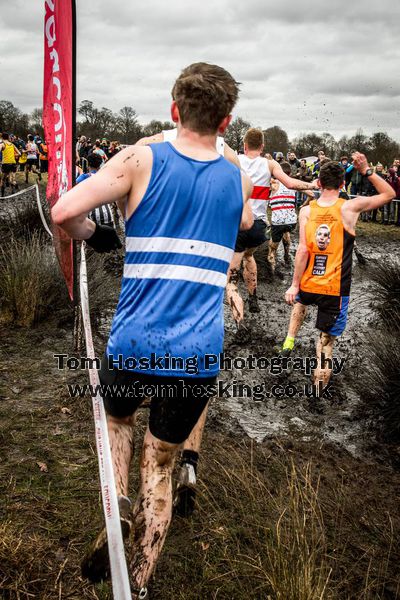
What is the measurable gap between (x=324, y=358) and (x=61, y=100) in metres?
3.19

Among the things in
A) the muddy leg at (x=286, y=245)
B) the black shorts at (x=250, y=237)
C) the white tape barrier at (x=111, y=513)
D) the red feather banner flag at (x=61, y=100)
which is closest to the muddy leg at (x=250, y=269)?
the black shorts at (x=250, y=237)

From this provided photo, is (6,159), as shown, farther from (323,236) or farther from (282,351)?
(323,236)

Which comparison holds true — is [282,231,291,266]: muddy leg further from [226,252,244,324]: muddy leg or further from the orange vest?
the orange vest

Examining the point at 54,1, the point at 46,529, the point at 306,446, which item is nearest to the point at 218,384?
the point at 306,446

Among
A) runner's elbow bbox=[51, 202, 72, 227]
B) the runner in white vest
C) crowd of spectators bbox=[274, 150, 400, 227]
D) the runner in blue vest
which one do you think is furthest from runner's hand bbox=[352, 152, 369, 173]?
crowd of spectators bbox=[274, 150, 400, 227]

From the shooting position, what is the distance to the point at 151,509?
204 centimetres

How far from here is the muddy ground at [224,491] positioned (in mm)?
2332

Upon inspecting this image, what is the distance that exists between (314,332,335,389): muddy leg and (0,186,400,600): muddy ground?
0.22 meters

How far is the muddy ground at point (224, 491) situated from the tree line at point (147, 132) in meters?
33.9

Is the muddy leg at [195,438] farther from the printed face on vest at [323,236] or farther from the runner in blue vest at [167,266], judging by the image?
the printed face on vest at [323,236]

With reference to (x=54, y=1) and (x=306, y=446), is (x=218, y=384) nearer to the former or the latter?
(x=306, y=446)

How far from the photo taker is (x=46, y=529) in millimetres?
2664

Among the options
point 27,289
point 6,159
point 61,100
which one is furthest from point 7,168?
point 61,100

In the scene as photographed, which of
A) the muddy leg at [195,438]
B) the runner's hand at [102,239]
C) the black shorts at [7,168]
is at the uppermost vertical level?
the black shorts at [7,168]
